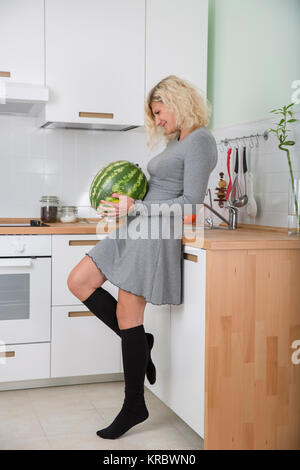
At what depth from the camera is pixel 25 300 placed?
3.00m

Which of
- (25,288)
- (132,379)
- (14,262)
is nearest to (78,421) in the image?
(132,379)

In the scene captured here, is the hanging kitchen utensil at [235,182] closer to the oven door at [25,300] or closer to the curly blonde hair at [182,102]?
the curly blonde hair at [182,102]

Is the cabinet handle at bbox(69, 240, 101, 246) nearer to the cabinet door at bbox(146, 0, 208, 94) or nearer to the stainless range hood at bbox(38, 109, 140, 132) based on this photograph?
the stainless range hood at bbox(38, 109, 140, 132)

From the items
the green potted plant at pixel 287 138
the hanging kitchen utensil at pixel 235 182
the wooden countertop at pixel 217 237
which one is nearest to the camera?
the wooden countertop at pixel 217 237

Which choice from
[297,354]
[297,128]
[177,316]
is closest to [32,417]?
[177,316]

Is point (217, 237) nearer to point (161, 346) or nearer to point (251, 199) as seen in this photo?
point (161, 346)

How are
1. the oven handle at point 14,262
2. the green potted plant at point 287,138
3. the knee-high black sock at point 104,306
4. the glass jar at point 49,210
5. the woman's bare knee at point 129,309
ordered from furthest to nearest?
1. the glass jar at point 49,210
2. the oven handle at point 14,262
3. the green potted plant at point 287,138
4. the knee-high black sock at point 104,306
5. the woman's bare knee at point 129,309

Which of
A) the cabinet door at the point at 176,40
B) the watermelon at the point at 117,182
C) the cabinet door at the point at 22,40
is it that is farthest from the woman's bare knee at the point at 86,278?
the cabinet door at the point at 176,40

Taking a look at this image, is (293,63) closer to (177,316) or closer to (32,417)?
(177,316)

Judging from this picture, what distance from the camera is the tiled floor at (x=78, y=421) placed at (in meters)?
2.37

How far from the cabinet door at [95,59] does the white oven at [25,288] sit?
76cm

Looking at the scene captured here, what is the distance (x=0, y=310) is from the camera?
9.65 feet

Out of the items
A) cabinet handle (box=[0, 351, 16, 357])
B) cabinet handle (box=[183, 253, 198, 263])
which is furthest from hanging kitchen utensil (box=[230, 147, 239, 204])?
cabinet handle (box=[0, 351, 16, 357])
